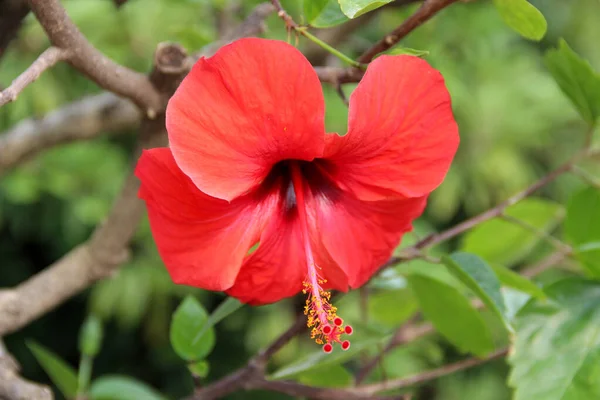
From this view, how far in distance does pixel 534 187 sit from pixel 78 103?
0.63m

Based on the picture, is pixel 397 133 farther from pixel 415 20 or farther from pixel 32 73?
pixel 32 73

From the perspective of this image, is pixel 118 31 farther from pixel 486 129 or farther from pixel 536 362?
pixel 536 362

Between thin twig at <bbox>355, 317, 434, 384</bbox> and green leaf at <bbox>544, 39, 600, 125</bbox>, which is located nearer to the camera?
green leaf at <bbox>544, 39, 600, 125</bbox>

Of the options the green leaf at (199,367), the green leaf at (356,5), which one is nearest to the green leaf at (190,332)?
the green leaf at (199,367)

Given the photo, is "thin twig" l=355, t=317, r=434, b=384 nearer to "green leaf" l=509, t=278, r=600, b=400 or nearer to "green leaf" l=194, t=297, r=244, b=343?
"green leaf" l=509, t=278, r=600, b=400

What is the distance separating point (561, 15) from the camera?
2.68m

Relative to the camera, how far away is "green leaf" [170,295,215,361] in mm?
693

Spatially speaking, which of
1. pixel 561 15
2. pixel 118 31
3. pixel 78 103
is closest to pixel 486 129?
pixel 561 15

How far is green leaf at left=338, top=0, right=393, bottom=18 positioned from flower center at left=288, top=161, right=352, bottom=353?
0.52 feet

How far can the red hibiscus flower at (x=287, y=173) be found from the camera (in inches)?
18.0

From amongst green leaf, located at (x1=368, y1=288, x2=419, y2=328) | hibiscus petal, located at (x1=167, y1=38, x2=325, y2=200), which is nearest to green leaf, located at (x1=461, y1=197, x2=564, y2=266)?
green leaf, located at (x1=368, y1=288, x2=419, y2=328)

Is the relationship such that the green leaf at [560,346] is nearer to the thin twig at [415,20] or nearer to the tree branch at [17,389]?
the thin twig at [415,20]

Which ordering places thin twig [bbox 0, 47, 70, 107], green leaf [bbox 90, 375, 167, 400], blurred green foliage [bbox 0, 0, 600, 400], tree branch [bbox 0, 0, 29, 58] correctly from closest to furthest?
thin twig [bbox 0, 47, 70, 107]
tree branch [bbox 0, 0, 29, 58]
green leaf [bbox 90, 375, 167, 400]
blurred green foliage [bbox 0, 0, 600, 400]

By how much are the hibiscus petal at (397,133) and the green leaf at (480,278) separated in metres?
0.11
